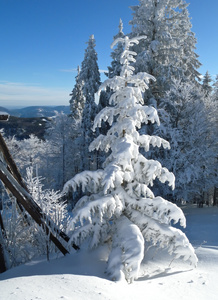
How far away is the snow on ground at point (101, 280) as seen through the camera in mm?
3457

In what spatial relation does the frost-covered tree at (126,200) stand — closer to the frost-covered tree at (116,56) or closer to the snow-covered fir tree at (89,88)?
the frost-covered tree at (116,56)

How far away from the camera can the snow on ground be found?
3.46 m

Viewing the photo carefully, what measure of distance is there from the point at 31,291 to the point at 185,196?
1304 cm

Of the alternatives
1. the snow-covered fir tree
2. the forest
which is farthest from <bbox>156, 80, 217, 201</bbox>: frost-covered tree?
the snow-covered fir tree

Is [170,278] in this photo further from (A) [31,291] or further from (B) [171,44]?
(B) [171,44]

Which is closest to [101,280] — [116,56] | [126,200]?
[126,200]

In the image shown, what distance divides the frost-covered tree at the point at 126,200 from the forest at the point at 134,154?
2cm

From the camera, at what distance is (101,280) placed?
4078mm

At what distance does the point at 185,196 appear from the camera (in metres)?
14.8

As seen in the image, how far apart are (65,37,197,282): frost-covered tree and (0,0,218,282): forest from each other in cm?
2

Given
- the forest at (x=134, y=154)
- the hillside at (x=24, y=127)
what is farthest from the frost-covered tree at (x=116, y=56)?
the hillside at (x=24, y=127)

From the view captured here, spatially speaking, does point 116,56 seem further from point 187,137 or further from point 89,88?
point 187,137

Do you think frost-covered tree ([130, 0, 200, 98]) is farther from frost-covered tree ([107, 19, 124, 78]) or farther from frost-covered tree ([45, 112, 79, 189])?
frost-covered tree ([45, 112, 79, 189])

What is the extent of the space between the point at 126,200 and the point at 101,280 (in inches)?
73.1
